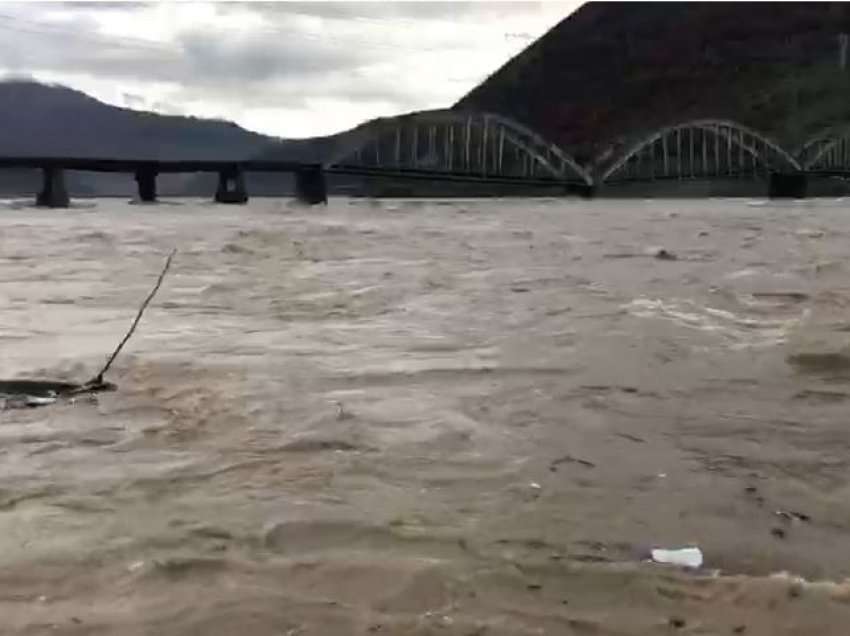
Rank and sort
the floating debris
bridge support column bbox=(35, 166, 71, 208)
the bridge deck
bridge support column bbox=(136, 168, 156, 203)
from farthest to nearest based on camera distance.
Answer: bridge support column bbox=(136, 168, 156, 203) < bridge support column bbox=(35, 166, 71, 208) < the bridge deck < the floating debris

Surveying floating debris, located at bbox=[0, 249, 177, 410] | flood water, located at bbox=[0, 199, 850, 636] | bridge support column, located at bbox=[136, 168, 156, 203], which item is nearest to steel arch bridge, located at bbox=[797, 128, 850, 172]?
bridge support column, located at bbox=[136, 168, 156, 203]

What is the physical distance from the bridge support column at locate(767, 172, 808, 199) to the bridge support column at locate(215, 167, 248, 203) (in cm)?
5065

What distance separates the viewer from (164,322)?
12.8 m

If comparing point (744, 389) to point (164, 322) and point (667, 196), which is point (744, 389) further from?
point (667, 196)

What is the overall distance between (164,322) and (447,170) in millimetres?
88982

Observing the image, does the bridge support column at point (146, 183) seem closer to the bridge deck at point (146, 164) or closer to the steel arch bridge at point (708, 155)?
the bridge deck at point (146, 164)

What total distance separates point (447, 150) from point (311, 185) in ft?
45.0

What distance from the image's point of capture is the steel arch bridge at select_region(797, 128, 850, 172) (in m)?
125

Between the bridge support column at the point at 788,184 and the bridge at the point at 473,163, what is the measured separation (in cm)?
10

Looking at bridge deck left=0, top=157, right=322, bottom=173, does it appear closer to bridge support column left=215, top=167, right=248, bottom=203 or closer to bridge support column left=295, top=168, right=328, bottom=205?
bridge support column left=295, top=168, right=328, bottom=205

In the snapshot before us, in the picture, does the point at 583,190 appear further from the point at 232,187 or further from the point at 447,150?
the point at 232,187

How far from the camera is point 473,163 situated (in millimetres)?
116250

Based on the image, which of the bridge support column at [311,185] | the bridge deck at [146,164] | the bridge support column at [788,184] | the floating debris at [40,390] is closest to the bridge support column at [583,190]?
the bridge support column at [788,184]

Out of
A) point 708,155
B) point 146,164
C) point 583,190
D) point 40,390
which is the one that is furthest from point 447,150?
point 40,390
